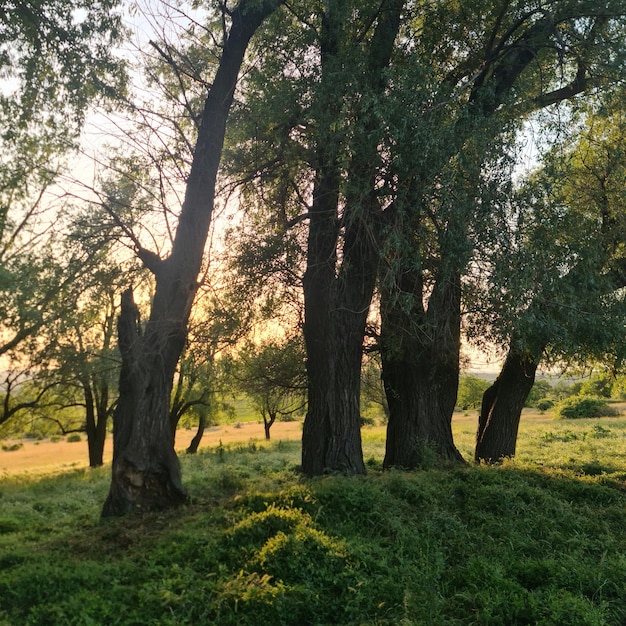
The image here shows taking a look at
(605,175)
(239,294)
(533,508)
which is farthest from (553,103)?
(533,508)

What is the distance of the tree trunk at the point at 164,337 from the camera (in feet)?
29.2

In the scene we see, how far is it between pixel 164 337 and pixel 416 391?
21.0ft

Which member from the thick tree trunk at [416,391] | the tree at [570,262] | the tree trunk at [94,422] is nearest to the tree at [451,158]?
the thick tree trunk at [416,391]

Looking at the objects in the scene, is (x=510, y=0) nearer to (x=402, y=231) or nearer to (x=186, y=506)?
(x=402, y=231)

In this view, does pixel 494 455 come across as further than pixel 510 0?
Yes

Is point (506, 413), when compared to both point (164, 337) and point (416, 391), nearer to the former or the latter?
point (416, 391)

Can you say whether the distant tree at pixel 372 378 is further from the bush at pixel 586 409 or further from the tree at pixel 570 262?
the bush at pixel 586 409

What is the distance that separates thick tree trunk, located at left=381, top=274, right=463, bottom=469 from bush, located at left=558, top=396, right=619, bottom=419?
121ft

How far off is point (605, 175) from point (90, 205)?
41.3 feet

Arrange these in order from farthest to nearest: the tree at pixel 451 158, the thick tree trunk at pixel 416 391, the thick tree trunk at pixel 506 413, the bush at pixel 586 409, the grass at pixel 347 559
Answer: the bush at pixel 586 409
the thick tree trunk at pixel 506 413
the thick tree trunk at pixel 416 391
the tree at pixel 451 158
the grass at pixel 347 559

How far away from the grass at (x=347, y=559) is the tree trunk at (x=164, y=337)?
24.0 inches

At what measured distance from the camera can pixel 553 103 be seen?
13.1 meters

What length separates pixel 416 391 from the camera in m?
12.9

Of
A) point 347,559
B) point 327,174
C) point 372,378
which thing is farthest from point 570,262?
point 372,378
